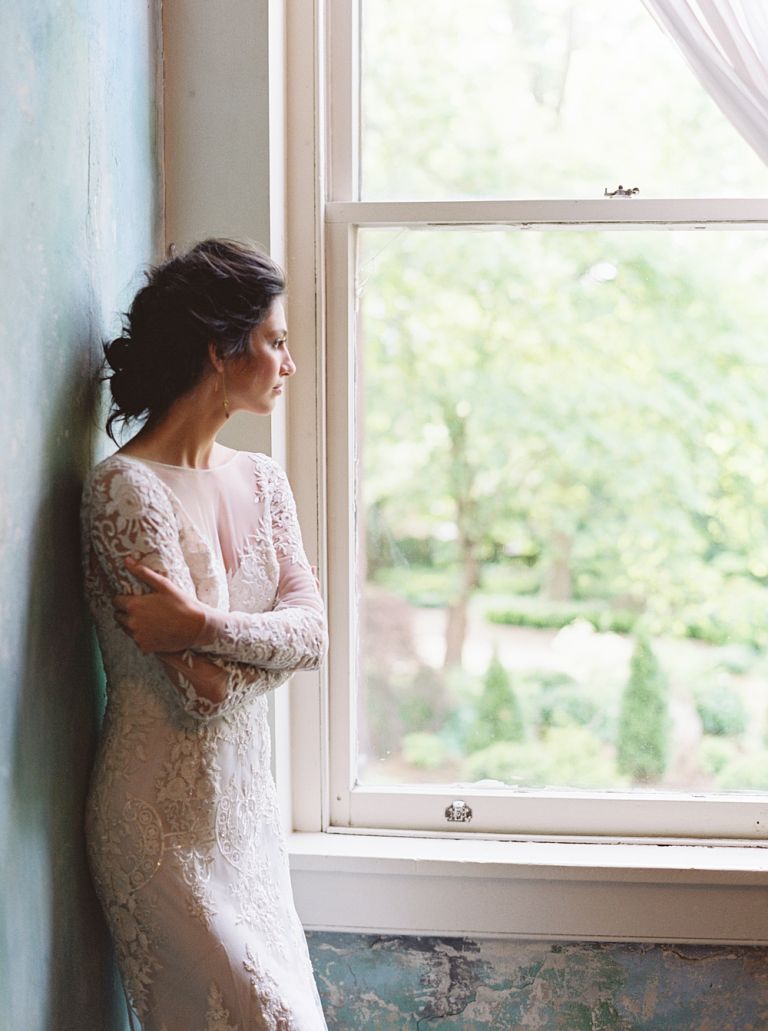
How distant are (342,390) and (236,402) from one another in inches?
23.1

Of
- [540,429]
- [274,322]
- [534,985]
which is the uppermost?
[274,322]

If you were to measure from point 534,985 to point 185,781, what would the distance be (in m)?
1.00

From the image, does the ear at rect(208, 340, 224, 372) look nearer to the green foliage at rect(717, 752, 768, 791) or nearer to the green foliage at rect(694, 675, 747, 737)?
the green foliage at rect(694, 675, 747, 737)

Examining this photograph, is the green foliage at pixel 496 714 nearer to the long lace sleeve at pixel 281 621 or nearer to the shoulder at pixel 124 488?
the long lace sleeve at pixel 281 621

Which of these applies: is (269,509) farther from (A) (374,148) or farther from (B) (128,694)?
(A) (374,148)

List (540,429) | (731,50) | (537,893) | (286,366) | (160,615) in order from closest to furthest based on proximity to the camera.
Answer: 1. (160,615)
2. (286,366)
3. (731,50)
4. (537,893)
5. (540,429)

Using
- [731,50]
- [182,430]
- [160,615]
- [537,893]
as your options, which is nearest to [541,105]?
[731,50]

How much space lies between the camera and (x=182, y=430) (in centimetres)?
162

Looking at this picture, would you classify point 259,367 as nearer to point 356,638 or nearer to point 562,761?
point 356,638

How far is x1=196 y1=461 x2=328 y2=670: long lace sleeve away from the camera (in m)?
1.49

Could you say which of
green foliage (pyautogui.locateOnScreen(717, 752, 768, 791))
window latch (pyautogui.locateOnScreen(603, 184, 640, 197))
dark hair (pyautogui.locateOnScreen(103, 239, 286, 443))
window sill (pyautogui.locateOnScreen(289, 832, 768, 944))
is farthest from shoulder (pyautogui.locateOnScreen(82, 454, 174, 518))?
green foliage (pyautogui.locateOnScreen(717, 752, 768, 791))

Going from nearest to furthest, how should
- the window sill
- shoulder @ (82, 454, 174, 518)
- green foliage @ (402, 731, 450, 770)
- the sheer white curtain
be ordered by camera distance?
shoulder @ (82, 454, 174, 518), the sheer white curtain, the window sill, green foliage @ (402, 731, 450, 770)

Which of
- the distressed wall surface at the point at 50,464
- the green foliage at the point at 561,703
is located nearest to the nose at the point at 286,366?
the distressed wall surface at the point at 50,464

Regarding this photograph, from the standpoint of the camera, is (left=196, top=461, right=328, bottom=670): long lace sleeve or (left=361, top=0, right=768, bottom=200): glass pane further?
(left=361, top=0, right=768, bottom=200): glass pane
